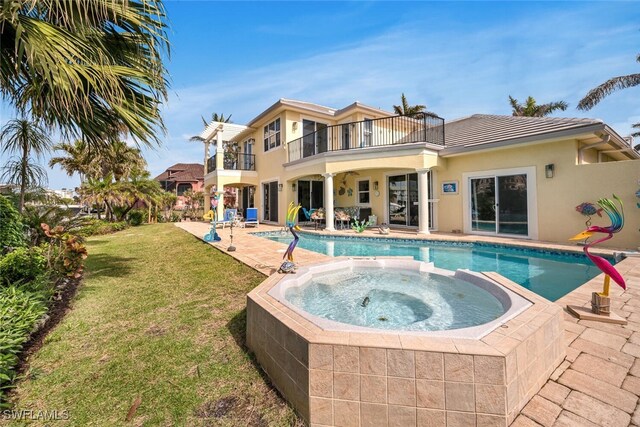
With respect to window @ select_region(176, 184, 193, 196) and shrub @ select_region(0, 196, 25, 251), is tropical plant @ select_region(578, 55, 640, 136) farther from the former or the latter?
window @ select_region(176, 184, 193, 196)

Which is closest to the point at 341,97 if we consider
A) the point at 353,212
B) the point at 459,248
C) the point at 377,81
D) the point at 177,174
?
the point at 377,81

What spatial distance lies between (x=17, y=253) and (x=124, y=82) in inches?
135

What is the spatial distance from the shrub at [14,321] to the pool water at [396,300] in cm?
295

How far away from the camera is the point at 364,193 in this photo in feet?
52.4

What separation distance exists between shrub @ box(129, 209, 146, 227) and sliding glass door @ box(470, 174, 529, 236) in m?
21.7

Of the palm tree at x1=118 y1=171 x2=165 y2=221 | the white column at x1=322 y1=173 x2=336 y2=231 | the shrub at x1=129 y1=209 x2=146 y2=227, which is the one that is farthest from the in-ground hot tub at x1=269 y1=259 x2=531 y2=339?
the shrub at x1=129 y1=209 x2=146 y2=227

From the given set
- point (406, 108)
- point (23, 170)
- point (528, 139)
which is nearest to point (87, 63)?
point (23, 170)

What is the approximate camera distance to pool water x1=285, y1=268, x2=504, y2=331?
3.96 meters

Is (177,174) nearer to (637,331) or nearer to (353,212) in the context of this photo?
(353,212)

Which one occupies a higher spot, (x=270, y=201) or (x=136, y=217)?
(x=270, y=201)

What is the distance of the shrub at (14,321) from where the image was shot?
9.18ft

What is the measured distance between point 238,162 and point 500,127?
622 inches

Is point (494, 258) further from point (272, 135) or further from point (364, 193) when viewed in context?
point (272, 135)

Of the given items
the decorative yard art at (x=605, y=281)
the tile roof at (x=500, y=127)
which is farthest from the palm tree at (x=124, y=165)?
the decorative yard art at (x=605, y=281)
